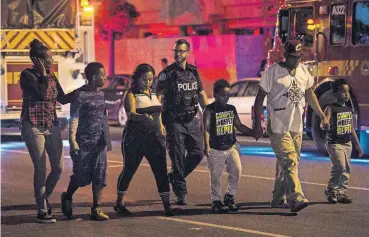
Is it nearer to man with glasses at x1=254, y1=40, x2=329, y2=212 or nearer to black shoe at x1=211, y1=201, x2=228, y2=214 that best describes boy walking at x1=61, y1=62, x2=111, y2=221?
black shoe at x1=211, y1=201, x2=228, y2=214

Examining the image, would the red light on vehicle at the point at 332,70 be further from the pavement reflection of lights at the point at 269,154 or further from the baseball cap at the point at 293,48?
the baseball cap at the point at 293,48

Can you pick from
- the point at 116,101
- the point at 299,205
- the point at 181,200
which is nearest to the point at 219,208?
the point at 181,200

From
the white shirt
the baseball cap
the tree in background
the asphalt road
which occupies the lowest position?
the asphalt road

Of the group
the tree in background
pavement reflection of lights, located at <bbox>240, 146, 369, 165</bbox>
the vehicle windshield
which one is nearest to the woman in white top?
pavement reflection of lights, located at <bbox>240, 146, 369, 165</bbox>

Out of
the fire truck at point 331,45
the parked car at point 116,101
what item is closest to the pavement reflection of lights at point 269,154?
the fire truck at point 331,45

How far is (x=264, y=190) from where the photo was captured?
13.0 meters

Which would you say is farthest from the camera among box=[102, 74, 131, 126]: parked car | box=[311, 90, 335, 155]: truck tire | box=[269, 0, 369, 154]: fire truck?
box=[102, 74, 131, 126]: parked car

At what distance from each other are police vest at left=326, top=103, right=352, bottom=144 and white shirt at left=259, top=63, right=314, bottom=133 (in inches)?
52.7

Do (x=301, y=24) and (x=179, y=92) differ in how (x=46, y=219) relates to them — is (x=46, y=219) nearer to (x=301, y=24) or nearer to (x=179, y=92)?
(x=179, y=92)

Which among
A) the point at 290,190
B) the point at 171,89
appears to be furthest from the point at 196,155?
the point at 290,190

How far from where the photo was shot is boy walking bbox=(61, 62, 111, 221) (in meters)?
10.6

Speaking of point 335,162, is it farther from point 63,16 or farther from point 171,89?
point 63,16

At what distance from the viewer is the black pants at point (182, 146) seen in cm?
1177

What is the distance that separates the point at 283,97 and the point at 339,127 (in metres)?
1.56
